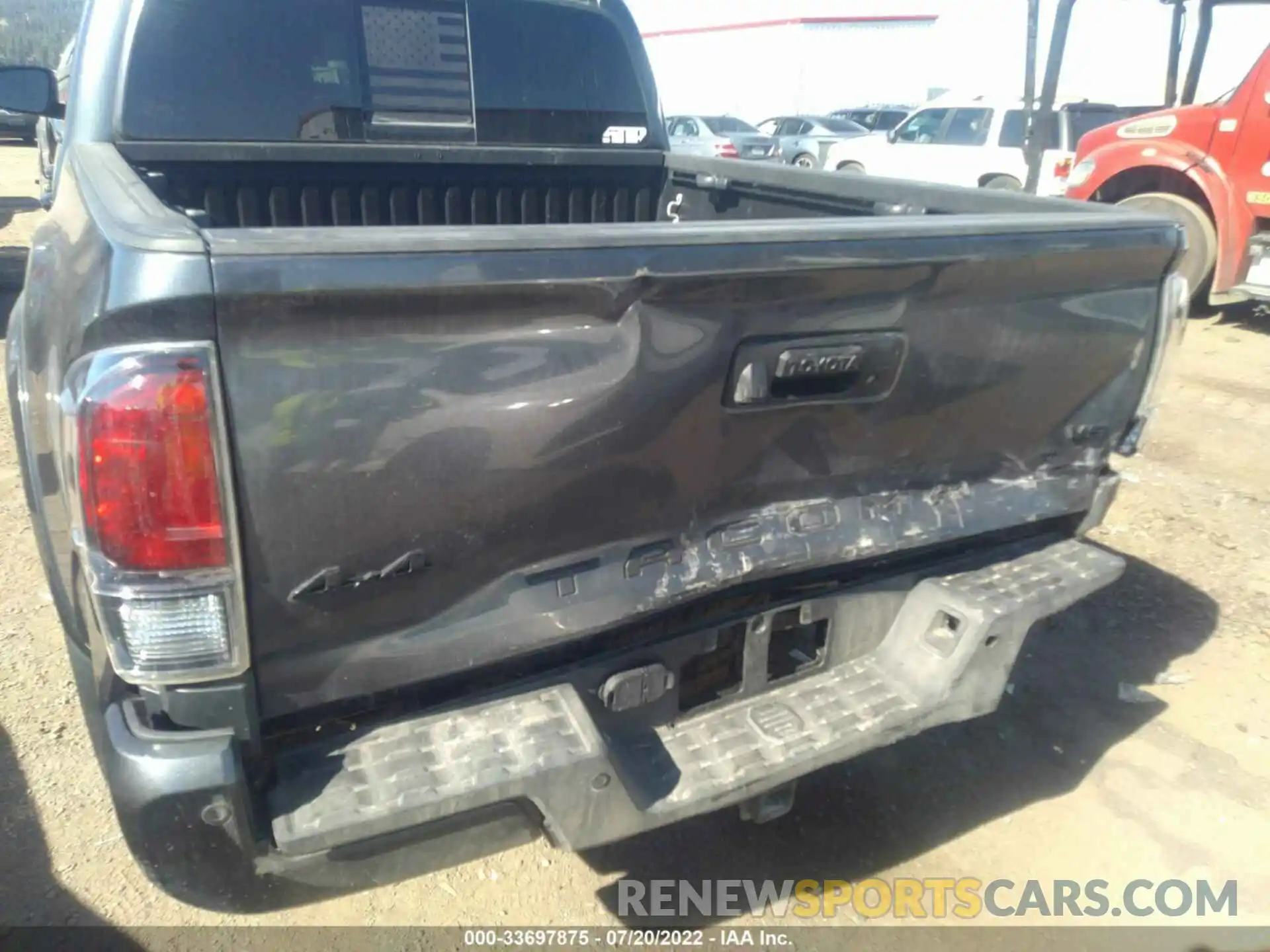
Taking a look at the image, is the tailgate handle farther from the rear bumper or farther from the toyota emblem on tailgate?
the rear bumper

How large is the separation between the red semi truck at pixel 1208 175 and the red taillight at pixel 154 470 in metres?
7.58

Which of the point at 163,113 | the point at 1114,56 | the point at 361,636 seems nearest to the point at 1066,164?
the point at 1114,56

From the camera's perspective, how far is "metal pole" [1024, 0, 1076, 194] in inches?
399

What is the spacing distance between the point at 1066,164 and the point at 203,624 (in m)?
12.0

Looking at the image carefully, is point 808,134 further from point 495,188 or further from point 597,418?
point 597,418

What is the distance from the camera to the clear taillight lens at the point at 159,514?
1.45m

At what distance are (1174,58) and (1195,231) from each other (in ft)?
10.1

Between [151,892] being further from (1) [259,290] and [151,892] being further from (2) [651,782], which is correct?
(1) [259,290]

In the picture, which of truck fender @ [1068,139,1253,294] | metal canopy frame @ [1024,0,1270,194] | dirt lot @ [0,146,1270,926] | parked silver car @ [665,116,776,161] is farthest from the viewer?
parked silver car @ [665,116,776,161]

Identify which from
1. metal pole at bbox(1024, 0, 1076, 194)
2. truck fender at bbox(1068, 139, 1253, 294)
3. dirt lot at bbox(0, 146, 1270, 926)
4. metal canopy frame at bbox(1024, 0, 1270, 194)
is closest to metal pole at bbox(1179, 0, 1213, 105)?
metal canopy frame at bbox(1024, 0, 1270, 194)

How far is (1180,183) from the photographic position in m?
8.45

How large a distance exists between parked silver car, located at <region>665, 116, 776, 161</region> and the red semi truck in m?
10.1

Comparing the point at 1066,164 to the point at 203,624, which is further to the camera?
the point at 1066,164

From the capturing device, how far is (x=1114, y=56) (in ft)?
54.0
